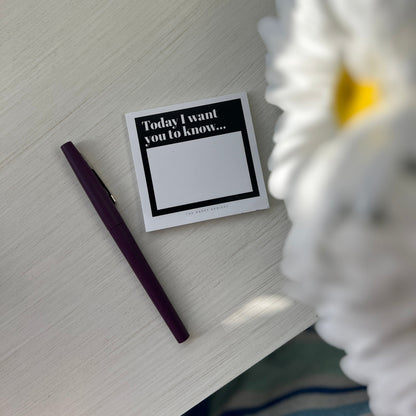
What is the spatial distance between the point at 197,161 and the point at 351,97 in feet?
1.14

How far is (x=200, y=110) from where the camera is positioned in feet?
2.48

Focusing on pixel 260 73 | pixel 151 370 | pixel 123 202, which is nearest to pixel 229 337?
pixel 151 370

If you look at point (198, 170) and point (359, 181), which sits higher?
point (359, 181)

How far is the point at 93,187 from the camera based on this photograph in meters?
0.72

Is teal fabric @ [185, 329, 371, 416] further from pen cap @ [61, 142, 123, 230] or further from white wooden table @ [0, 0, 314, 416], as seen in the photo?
pen cap @ [61, 142, 123, 230]

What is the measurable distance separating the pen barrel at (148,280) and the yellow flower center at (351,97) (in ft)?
1.20

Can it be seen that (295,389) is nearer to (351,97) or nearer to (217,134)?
(217,134)

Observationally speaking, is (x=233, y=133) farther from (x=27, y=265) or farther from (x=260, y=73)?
(x=27, y=265)

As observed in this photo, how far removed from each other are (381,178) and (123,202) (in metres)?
0.45

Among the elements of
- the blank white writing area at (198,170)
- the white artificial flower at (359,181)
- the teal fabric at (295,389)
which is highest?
the white artificial flower at (359,181)

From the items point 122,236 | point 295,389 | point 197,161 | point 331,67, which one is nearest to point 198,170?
point 197,161

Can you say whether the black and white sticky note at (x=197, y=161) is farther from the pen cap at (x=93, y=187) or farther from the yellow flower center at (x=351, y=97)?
the yellow flower center at (x=351, y=97)

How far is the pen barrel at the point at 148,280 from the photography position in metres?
0.71

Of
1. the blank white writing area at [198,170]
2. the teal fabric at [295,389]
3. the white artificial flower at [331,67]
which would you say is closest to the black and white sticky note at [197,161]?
the blank white writing area at [198,170]
